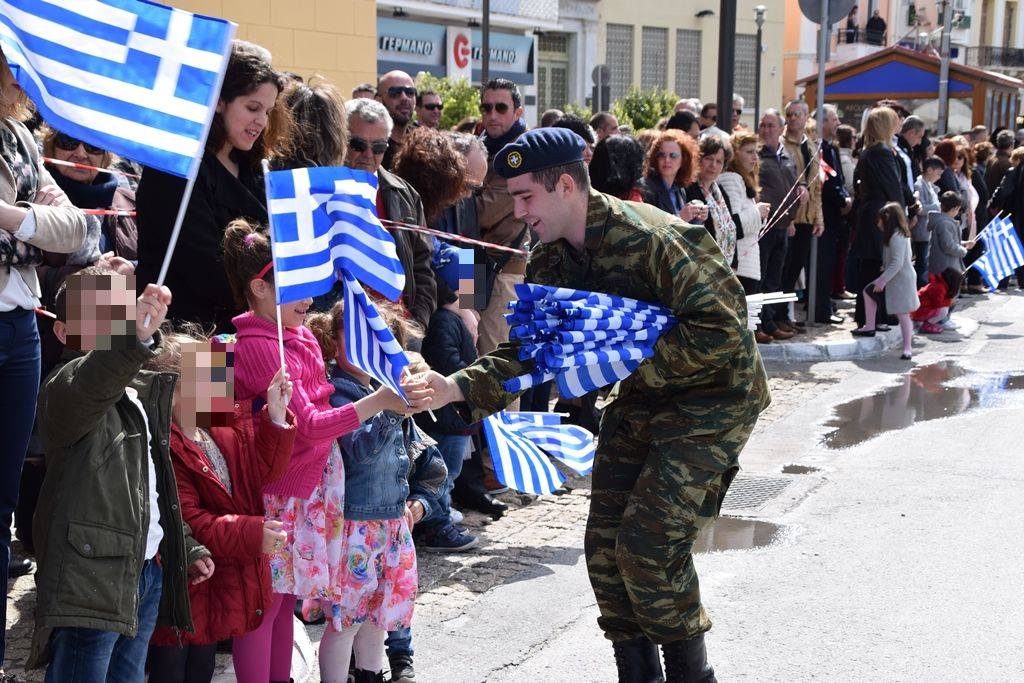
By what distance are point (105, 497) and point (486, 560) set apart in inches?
104

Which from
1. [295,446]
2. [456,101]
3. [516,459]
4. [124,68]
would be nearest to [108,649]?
[295,446]

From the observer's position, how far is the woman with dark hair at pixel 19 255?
13.1ft

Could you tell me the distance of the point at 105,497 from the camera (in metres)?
3.50

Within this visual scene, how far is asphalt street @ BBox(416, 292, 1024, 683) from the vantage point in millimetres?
4730

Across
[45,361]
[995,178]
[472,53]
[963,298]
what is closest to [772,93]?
[472,53]

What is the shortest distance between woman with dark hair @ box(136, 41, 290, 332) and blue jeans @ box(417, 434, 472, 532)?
1.62 meters

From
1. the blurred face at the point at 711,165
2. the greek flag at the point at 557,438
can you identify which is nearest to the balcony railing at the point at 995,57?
the blurred face at the point at 711,165

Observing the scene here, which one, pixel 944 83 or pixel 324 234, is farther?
pixel 944 83

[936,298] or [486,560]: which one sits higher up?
[936,298]

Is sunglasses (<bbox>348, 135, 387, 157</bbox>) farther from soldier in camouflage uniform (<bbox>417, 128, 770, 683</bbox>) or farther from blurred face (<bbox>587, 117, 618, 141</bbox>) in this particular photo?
blurred face (<bbox>587, 117, 618, 141</bbox>)

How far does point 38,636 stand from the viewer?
3.54 metres

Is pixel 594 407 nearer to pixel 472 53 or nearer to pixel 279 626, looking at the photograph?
pixel 279 626

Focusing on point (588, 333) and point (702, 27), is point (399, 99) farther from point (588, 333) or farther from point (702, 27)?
point (702, 27)

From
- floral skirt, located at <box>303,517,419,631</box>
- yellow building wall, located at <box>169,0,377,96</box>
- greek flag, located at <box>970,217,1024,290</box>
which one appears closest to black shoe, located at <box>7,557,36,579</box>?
floral skirt, located at <box>303,517,419,631</box>
